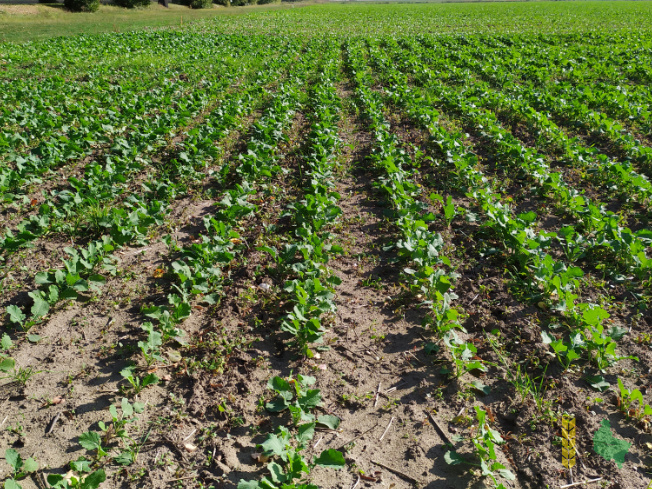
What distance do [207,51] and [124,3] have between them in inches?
1206

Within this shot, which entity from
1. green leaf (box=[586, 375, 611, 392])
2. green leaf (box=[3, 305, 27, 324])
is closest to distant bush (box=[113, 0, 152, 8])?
green leaf (box=[3, 305, 27, 324])

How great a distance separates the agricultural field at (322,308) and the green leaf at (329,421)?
11 mm

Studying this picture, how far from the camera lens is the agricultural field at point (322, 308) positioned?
9.79 ft

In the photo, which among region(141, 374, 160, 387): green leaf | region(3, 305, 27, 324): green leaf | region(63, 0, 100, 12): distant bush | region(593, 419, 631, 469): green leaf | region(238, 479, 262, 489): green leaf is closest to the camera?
region(238, 479, 262, 489): green leaf

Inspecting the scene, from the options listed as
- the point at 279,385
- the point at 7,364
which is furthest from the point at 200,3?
the point at 279,385

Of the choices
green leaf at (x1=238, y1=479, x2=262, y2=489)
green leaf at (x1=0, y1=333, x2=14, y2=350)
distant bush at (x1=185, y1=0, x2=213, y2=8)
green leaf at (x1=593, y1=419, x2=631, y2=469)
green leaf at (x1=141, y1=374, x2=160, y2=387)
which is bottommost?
green leaf at (x1=593, y1=419, x2=631, y2=469)

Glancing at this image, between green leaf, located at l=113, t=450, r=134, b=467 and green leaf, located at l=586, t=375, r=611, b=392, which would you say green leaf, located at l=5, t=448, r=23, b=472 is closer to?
green leaf, located at l=113, t=450, r=134, b=467

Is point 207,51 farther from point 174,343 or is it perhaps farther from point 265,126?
point 174,343

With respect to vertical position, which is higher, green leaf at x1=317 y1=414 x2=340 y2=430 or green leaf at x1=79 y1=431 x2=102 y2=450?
green leaf at x1=79 y1=431 x2=102 y2=450

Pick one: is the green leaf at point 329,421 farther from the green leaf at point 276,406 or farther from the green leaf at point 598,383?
the green leaf at point 598,383

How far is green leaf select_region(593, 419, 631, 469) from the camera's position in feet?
9.63

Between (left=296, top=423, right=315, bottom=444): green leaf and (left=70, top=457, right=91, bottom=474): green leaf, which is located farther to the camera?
(left=296, top=423, right=315, bottom=444): green leaf

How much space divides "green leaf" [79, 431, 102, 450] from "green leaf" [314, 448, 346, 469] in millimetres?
1481

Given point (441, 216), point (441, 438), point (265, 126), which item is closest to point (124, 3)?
point (265, 126)
